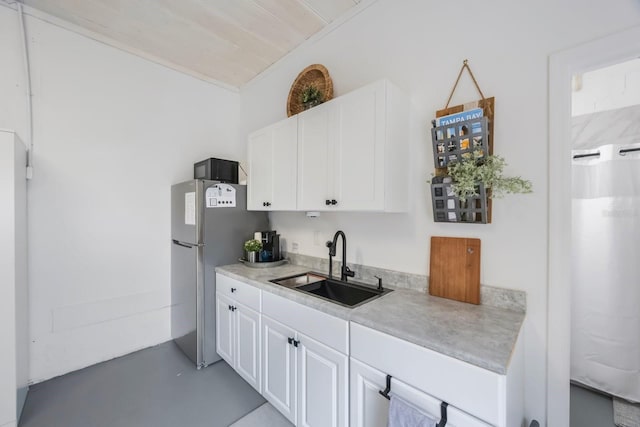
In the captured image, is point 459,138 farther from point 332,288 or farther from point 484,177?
point 332,288

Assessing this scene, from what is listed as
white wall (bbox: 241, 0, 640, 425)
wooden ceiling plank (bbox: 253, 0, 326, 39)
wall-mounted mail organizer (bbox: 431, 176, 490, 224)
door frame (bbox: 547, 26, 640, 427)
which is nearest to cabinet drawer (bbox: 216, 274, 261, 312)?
white wall (bbox: 241, 0, 640, 425)

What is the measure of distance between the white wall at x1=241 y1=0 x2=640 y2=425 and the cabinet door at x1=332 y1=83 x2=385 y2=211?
1.08 feet

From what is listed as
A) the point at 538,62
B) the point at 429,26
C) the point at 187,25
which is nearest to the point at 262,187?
the point at 187,25

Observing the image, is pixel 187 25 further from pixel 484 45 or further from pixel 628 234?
pixel 628 234

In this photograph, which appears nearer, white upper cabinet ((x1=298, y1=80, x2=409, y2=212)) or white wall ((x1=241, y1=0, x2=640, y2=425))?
white wall ((x1=241, y1=0, x2=640, y2=425))

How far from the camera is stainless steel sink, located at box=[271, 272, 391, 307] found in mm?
1771

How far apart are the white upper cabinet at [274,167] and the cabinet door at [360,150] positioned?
43cm

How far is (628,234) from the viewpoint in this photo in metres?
1.84

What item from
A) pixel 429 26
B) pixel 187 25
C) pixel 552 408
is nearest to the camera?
pixel 552 408

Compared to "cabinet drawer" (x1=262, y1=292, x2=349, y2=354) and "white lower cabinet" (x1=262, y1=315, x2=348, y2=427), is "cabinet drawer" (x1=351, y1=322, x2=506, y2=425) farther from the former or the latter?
"white lower cabinet" (x1=262, y1=315, x2=348, y2=427)

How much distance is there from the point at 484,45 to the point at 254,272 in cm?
211

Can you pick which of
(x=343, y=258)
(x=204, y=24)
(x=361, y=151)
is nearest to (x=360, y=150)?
(x=361, y=151)

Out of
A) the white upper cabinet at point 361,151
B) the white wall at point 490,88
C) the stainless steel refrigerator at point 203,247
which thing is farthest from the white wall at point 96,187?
the white wall at point 490,88

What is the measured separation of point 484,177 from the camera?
1.29 meters
